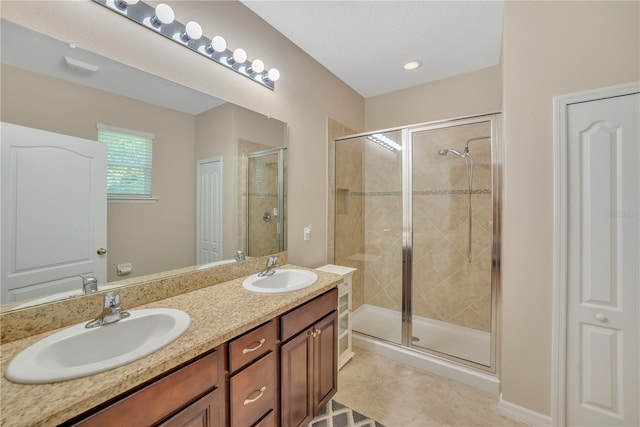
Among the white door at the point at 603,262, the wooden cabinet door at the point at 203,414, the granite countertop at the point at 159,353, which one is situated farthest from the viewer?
the white door at the point at 603,262

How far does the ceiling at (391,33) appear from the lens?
5.67 feet

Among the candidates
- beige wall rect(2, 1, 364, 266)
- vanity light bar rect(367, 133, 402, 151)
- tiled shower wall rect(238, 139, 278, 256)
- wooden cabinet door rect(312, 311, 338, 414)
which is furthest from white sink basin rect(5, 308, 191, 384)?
vanity light bar rect(367, 133, 402, 151)

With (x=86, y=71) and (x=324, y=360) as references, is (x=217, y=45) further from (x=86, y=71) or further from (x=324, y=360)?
(x=324, y=360)

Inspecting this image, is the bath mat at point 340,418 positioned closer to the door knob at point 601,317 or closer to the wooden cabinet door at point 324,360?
the wooden cabinet door at point 324,360

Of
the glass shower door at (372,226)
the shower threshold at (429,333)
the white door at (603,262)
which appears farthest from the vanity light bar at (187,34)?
the shower threshold at (429,333)

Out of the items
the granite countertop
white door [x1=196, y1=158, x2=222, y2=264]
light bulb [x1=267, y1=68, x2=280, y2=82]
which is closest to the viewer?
the granite countertop

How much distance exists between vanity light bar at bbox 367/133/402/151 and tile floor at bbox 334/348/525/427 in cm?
204

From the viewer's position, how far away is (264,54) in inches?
75.2

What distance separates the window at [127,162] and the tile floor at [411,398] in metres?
1.90

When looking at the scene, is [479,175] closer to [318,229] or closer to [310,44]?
[318,229]

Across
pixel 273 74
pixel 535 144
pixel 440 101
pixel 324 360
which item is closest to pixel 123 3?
pixel 273 74

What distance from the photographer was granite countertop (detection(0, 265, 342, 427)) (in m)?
0.61

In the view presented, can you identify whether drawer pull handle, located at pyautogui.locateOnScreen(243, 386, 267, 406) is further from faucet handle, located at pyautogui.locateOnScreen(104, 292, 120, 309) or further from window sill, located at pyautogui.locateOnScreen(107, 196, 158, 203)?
window sill, located at pyautogui.locateOnScreen(107, 196, 158, 203)

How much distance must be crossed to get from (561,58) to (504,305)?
1564 mm
